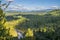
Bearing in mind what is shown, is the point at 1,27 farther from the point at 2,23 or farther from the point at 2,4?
the point at 2,4

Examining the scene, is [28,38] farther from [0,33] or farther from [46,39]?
[0,33]

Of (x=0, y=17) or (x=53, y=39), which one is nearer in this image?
A: (x=0, y=17)

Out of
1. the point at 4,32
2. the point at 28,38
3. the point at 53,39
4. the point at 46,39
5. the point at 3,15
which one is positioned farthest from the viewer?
the point at 46,39

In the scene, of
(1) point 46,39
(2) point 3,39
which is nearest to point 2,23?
Result: (2) point 3,39

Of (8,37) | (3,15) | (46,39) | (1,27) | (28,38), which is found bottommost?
(46,39)

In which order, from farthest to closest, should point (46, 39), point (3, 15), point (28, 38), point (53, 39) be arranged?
point (46, 39)
point (53, 39)
point (28, 38)
point (3, 15)

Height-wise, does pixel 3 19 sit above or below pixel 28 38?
above

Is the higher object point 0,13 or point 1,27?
point 0,13

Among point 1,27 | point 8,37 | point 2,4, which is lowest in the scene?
point 8,37

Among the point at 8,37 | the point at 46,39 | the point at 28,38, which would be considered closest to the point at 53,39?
the point at 46,39
